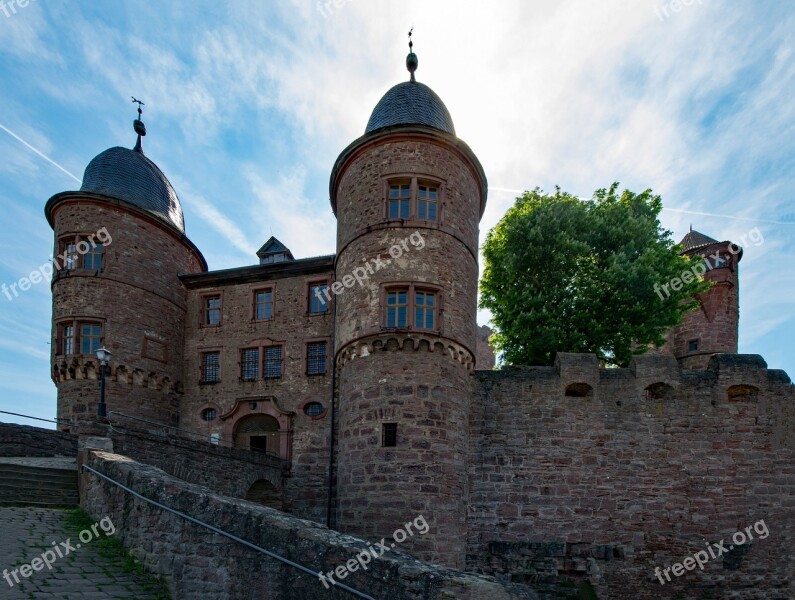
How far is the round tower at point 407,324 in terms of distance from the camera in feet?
46.3

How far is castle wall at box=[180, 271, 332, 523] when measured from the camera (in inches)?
755

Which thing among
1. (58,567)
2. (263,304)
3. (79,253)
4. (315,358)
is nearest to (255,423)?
(315,358)

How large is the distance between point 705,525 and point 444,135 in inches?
538

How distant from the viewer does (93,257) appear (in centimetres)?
1995

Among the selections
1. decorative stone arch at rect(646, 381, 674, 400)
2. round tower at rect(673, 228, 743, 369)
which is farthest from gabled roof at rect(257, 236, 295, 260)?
round tower at rect(673, 228, 743, 369)

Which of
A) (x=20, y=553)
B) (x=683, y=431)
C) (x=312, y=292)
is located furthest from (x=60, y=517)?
(x=683, y=431)

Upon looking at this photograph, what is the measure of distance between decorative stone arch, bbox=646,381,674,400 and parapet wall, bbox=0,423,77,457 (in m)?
15.7

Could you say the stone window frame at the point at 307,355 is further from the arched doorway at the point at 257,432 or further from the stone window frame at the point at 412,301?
the stone window frame at the point at 412,301

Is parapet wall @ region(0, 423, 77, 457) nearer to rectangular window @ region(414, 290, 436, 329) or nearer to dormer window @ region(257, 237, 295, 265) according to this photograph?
rectangular window @ region(414, 290, 436, 329)

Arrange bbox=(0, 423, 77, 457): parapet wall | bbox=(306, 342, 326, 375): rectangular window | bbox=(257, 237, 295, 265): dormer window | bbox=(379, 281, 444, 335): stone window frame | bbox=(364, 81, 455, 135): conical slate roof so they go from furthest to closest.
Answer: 1. bbox=(257, 237, 295, 265): dormer window
2. bbox=(306, 342, 326, 375): rectangular window
3. bbox=(364, 81, 455, 135): conical slate roof
4. bbox=(379, 281, 444, 335): stone window frame
5. bbox=(0, 423, 77, 457): parapet wall

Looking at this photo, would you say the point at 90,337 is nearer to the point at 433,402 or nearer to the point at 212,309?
the point at 212,309

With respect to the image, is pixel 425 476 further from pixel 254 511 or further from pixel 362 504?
pixel 254 511

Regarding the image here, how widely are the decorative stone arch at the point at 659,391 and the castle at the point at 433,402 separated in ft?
0.25

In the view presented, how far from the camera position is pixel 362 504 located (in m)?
14.1
